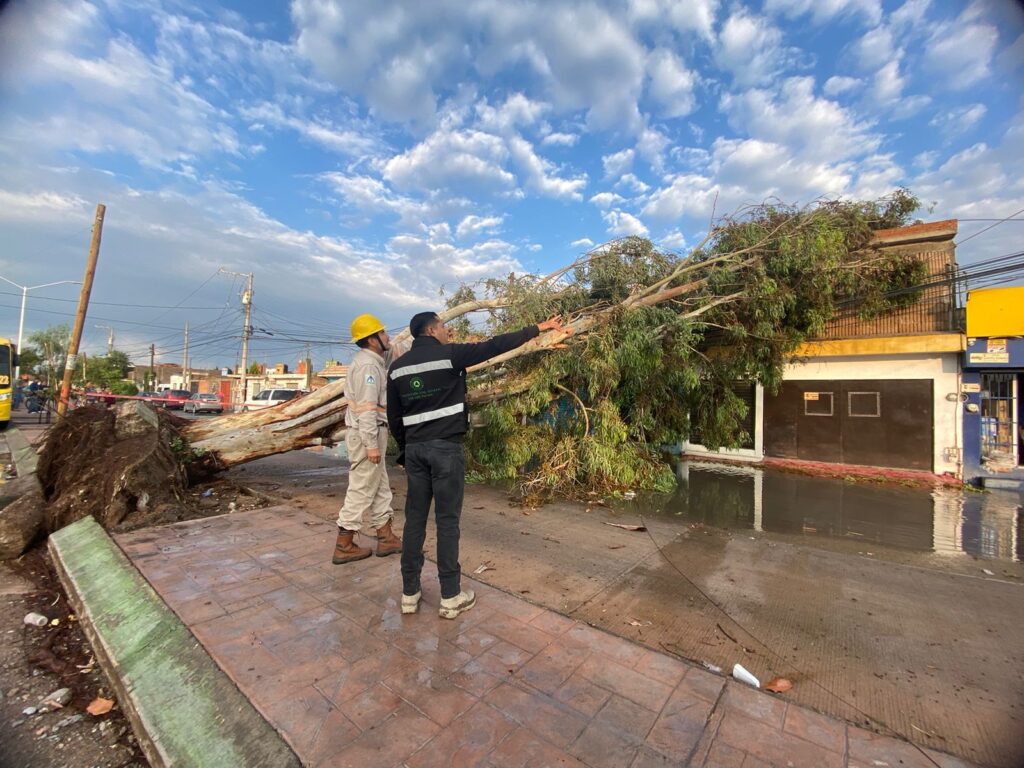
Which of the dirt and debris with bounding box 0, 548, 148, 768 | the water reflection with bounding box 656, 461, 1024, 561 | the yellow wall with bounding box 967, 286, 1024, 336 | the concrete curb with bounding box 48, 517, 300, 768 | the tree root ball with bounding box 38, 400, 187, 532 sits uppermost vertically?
the yellow wall with bounding box 967, 286, 1024, 336

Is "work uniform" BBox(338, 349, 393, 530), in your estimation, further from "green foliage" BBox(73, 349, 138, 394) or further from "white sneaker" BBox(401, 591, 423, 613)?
"green foliage" BBox(73, 349, 138, 394)

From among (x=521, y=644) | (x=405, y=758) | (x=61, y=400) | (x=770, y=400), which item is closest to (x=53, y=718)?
(x=405, y=758)

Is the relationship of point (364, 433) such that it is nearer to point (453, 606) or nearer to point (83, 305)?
point (453, 606)

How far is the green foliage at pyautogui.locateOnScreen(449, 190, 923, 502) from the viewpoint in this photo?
21.9 ft

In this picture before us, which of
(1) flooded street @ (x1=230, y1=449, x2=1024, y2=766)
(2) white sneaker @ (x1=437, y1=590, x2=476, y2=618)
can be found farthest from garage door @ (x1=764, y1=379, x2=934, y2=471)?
(2) white sneaker @ (x1=437, y1=590, x2=476, y2=618)

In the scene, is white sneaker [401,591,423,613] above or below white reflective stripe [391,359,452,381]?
below

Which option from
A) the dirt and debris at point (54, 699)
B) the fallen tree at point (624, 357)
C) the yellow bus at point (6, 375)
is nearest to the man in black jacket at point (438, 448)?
the dirt and debris at point (54, 699)

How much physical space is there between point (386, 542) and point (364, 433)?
1.00 metres

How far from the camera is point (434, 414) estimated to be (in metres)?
2.78

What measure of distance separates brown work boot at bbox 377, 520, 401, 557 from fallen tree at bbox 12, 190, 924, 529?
108 inches

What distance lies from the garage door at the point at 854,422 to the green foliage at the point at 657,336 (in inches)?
61.6

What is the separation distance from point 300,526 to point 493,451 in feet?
10.9

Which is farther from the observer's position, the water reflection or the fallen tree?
the fallen tree

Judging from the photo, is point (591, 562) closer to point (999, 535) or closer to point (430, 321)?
point (430, 321)
